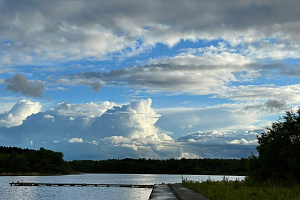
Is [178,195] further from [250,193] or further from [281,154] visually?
[281,154]

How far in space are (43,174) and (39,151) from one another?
15.0 meters

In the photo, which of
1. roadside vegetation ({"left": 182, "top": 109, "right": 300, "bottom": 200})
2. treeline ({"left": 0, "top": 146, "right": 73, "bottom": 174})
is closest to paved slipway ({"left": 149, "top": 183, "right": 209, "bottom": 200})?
roadside vegetation ({"left": 182, "top": 109, "right": 300, "bottom": 200})

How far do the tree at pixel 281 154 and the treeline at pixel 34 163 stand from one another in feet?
469

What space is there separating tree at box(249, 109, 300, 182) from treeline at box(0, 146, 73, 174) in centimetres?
14292

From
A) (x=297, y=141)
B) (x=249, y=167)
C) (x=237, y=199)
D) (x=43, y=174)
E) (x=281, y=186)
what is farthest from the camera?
(x=43, y=174)

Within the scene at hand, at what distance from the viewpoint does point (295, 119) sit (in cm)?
5172

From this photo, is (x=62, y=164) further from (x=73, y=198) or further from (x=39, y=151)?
(x=73, y=198)

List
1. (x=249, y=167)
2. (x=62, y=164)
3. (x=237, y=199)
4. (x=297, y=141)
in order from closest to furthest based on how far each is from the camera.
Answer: (x=237, y=199)
(x=297, y=141)
(x=249, y=167)
(x=62, y=164)

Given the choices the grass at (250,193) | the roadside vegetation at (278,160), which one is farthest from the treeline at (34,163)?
the grass at (250,193)

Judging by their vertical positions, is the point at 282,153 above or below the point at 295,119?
below

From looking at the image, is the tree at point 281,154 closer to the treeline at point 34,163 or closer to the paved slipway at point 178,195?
the paved slipway at point 178,195

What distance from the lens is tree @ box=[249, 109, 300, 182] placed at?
1912 inches

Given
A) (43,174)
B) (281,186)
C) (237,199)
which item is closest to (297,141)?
(281,186)

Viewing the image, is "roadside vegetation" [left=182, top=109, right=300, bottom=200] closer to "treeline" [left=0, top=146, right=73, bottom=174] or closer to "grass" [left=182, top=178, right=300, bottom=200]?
"grass" [left=182, top=178, right=300, bottom=200]
